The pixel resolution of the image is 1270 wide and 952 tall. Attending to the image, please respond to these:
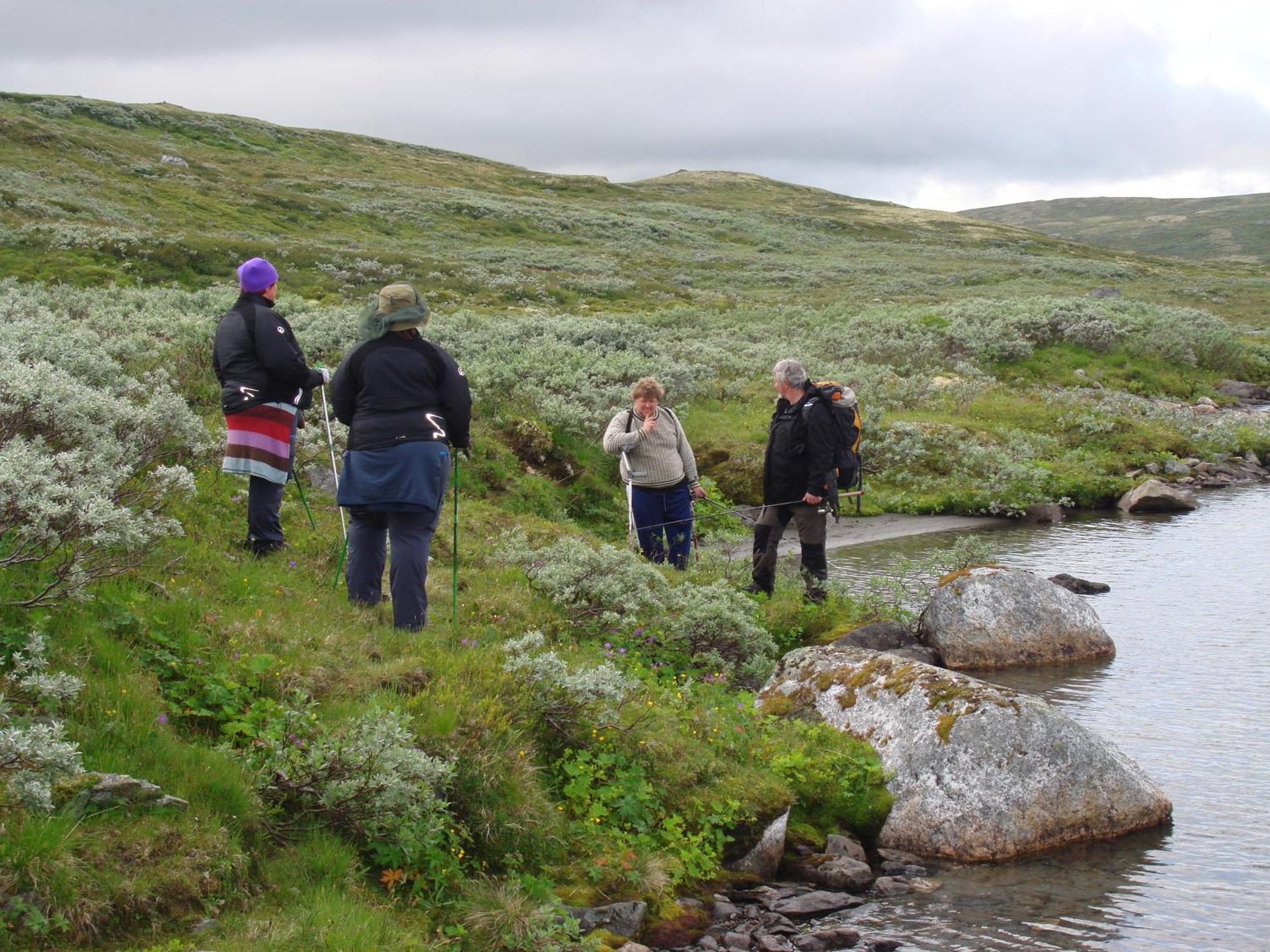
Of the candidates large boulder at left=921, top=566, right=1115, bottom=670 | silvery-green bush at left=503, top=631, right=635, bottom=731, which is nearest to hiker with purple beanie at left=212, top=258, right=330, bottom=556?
silvery-green bush at left=503, top=631, right=635, bottom=731

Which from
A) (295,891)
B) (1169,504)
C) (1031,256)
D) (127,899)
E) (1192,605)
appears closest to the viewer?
(127,899)

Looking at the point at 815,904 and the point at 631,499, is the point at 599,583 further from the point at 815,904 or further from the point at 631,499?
the point at 815,904

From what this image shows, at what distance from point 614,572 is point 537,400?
9118mm

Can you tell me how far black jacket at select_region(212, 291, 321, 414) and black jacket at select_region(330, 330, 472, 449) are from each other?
1221 millimetres

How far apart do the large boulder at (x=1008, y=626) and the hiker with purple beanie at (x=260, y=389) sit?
715cm

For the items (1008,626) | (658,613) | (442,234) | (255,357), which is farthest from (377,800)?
(442,234)

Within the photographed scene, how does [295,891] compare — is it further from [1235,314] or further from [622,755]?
[1235,314]

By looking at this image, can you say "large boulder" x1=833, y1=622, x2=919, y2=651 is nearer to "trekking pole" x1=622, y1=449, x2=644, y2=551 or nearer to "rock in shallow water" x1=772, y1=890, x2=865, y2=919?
"trekking pole" x1=622, y1=449, x2=644, y2=551

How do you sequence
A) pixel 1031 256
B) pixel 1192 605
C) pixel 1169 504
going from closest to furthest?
A: pixel 1192 605, pixel 1169 504, pixel 1031 256

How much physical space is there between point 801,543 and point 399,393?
5.99 metres

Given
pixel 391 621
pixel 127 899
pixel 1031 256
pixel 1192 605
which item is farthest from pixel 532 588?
pixel 1031 256

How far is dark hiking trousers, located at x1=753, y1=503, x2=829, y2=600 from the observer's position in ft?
41.4

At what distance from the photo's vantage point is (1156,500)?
2150 centimetres

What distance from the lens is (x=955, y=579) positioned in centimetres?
1282
